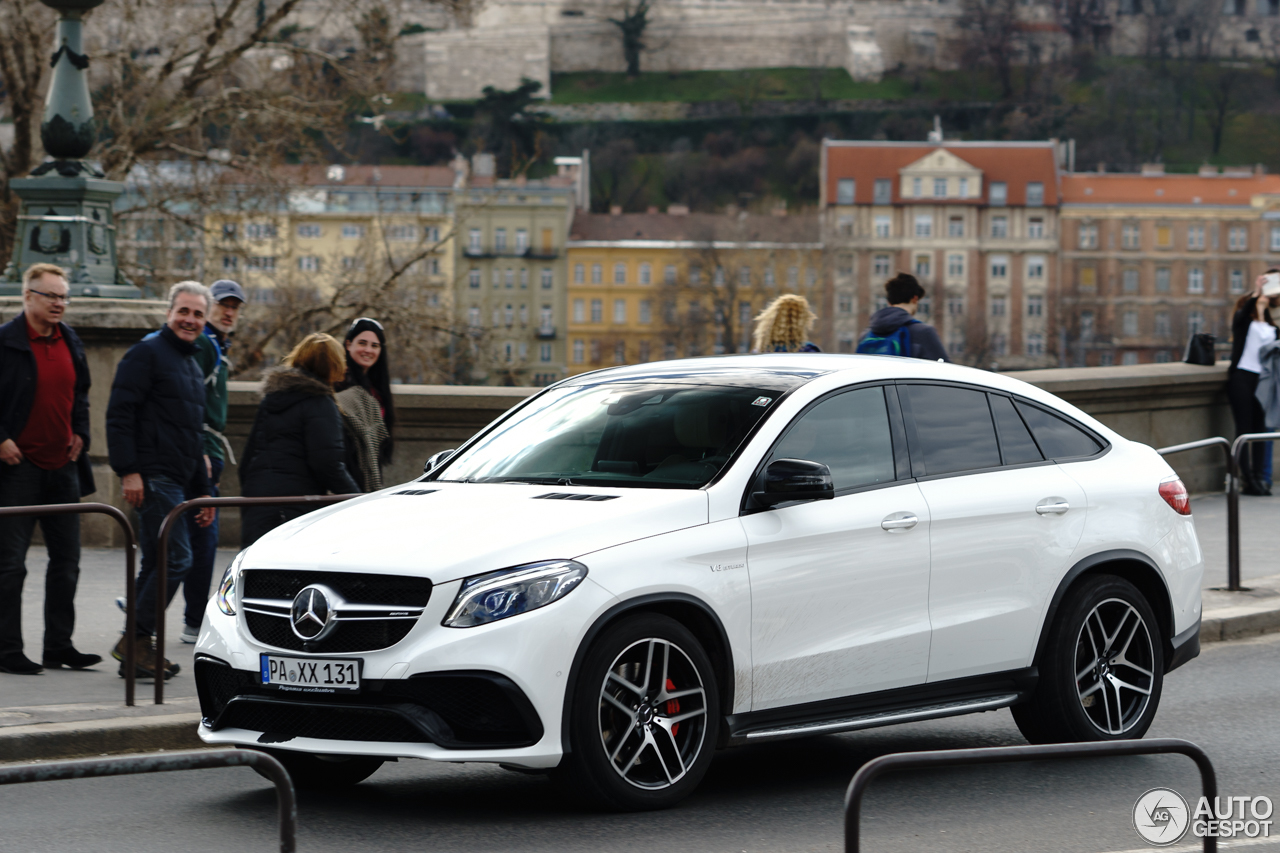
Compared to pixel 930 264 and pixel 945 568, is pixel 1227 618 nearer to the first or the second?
pixel 945 568

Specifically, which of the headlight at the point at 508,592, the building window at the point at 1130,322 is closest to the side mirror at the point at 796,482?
the headlight at the point at 508,592

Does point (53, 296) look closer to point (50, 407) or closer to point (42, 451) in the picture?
point (50, 407)

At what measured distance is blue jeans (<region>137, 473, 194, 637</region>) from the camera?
8.17 m

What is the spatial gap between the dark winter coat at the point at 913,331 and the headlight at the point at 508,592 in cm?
534

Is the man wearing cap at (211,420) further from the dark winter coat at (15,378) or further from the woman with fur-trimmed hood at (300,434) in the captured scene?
the dark winter coat at (15,378)

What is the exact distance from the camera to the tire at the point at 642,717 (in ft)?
18.9

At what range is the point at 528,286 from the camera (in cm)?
13550

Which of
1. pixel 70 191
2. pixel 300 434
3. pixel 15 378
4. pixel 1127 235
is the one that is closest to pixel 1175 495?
pixel 300 434

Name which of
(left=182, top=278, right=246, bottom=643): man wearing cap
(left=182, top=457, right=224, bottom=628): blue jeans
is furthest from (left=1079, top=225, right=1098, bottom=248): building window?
(left=182, top=457, right=224, bottom=628): blue jeans

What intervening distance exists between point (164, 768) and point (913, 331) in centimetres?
769

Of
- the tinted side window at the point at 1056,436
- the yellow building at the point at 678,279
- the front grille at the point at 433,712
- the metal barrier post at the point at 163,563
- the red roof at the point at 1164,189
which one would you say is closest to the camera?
the front grille at the point at 433,712

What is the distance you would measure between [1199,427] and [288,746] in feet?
45.2

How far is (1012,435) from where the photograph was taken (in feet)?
24.1

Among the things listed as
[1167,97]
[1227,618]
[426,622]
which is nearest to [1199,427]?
[1227,618]
